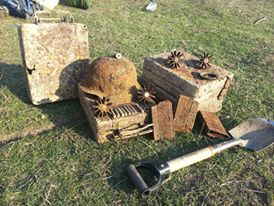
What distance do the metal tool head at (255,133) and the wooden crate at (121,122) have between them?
49.7 inches

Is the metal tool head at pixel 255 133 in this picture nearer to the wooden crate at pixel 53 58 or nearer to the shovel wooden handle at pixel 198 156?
the shovel wooden handle at pixel 198 156

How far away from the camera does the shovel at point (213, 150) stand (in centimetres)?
317

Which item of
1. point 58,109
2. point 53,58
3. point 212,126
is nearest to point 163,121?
point 212,126

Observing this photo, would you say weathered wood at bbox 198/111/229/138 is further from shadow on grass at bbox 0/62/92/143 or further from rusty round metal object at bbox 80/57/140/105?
shadow on grass at bbox 0/62/92/143

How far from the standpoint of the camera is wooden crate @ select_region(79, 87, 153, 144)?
12.2ft

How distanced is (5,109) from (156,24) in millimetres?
5247

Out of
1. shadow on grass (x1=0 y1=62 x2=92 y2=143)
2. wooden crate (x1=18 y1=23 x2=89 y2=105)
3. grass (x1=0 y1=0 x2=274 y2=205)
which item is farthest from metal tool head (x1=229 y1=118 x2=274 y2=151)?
wooden crate (x1=18 y1=23 x2=89 y2=105)

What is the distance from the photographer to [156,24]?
8.34m

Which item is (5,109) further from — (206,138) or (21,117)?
(206,138)

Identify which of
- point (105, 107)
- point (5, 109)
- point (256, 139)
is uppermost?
point (105, 107)

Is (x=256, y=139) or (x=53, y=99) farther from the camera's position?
(x=53, y=99)

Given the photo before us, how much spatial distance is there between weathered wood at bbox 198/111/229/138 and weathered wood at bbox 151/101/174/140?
0.51 metres

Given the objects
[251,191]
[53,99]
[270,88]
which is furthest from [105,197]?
[270,88]

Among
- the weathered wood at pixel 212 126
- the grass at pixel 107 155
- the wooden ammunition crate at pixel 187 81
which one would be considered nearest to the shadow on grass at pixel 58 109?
the grass at pixel 107 155
